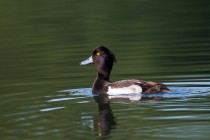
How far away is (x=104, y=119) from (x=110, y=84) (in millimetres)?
2668

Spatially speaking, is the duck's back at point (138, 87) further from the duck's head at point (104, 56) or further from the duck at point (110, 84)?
the duck's head at point (104, 56)

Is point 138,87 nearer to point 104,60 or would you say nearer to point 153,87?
point 153,87

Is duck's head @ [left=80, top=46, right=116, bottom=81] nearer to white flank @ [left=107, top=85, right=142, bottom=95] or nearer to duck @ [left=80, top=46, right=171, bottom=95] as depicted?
duck @ [left=80, top=46, right=171, bottom=95]

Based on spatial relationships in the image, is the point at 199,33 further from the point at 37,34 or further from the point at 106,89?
the point at 106,89

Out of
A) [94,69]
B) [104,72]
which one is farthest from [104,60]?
[94,69]

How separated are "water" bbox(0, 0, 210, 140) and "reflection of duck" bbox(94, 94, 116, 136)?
0.06 feet

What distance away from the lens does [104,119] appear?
13.1 meters

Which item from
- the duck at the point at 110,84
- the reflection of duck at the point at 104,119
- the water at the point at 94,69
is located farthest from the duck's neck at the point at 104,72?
the reflection of duck at the point at 104,119

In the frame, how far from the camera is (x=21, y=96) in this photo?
15.1 m

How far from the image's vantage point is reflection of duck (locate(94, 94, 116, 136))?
39.7ft

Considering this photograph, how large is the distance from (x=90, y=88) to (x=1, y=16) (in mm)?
16013

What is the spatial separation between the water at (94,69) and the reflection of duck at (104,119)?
0.02 m

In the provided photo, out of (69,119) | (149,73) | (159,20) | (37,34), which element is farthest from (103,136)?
(159,20)

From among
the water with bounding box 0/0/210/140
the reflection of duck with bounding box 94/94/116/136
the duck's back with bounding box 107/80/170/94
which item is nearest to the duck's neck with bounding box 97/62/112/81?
the water with bounding box 0/0/210/140
